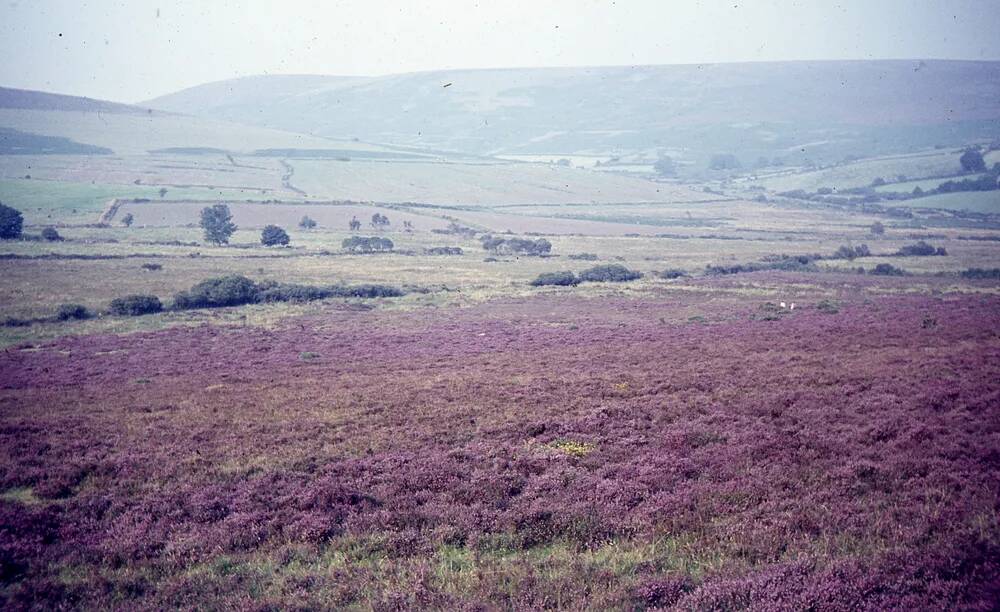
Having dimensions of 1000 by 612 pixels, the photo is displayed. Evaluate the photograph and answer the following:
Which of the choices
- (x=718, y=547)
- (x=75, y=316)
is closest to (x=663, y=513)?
(x=718, y=547)

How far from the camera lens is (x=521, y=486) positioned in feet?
39.4

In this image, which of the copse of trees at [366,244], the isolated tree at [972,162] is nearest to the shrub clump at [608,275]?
the copse of trees at [366,244]

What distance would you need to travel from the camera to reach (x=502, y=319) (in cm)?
4462

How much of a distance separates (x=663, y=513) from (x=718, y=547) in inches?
53.5

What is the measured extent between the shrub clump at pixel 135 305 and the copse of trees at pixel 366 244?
4130 cm

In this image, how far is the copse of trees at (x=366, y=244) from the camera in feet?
292

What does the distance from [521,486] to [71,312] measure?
143 ft

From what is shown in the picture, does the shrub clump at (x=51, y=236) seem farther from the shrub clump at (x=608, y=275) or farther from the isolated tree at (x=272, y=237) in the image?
the shrub clump at (x=608, y=275)

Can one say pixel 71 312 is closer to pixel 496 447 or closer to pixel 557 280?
pixel 496 447

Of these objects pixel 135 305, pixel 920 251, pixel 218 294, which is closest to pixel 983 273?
pixel 920 251

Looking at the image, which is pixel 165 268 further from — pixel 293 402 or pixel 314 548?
pixel 314 548

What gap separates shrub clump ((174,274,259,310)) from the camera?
4956 cm

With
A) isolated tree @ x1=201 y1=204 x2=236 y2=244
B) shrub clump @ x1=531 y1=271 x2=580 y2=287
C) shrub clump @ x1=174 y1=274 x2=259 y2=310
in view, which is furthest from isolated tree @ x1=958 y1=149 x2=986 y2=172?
shrub clump @ x1=174 y1=274 x2=259 y2=310

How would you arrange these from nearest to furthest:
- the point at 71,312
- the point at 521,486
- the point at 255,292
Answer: the point at 521,486 → the point at 71,312 → the point at 255,292
